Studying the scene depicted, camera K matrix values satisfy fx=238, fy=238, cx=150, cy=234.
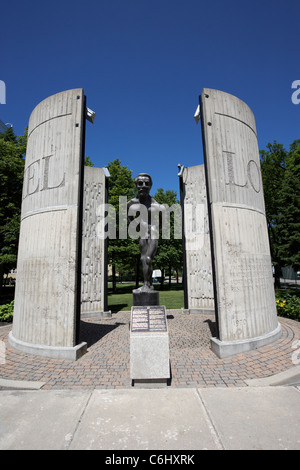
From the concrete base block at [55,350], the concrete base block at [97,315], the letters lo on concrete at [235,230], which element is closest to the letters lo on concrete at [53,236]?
the concrete base block at [55,350]

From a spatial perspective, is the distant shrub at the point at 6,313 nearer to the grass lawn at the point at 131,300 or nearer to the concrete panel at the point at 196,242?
the grass lawn at the point at 131,300

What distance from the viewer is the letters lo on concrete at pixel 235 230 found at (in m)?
5.48

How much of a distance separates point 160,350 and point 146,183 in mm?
4837

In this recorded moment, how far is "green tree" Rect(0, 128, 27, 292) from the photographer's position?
1431cm

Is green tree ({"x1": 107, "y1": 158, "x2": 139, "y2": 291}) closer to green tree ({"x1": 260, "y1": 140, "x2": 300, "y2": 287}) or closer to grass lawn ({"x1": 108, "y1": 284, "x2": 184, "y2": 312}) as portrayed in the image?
grass lawn ({"x1": 108, "y1": 284, "x2": 184, "y2": 312})

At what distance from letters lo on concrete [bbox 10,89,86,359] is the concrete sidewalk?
1.79 m

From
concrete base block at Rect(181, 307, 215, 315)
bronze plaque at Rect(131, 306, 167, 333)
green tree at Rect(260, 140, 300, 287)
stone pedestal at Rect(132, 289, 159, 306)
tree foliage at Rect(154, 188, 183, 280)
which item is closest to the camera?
bronze plaque at Rect(131, 306, 167, 333)

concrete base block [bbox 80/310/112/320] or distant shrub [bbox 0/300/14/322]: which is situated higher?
distant shrub [bbox 0/300/14/322]

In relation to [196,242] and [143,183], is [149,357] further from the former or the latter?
[196,242]

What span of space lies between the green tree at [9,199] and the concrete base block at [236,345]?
1278cm

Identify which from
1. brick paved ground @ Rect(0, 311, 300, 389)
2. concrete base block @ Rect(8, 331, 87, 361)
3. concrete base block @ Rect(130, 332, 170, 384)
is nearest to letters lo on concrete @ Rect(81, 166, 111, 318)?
brick paved ground @ Rect(0, 311, 300, 389)

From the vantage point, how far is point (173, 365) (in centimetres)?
488
